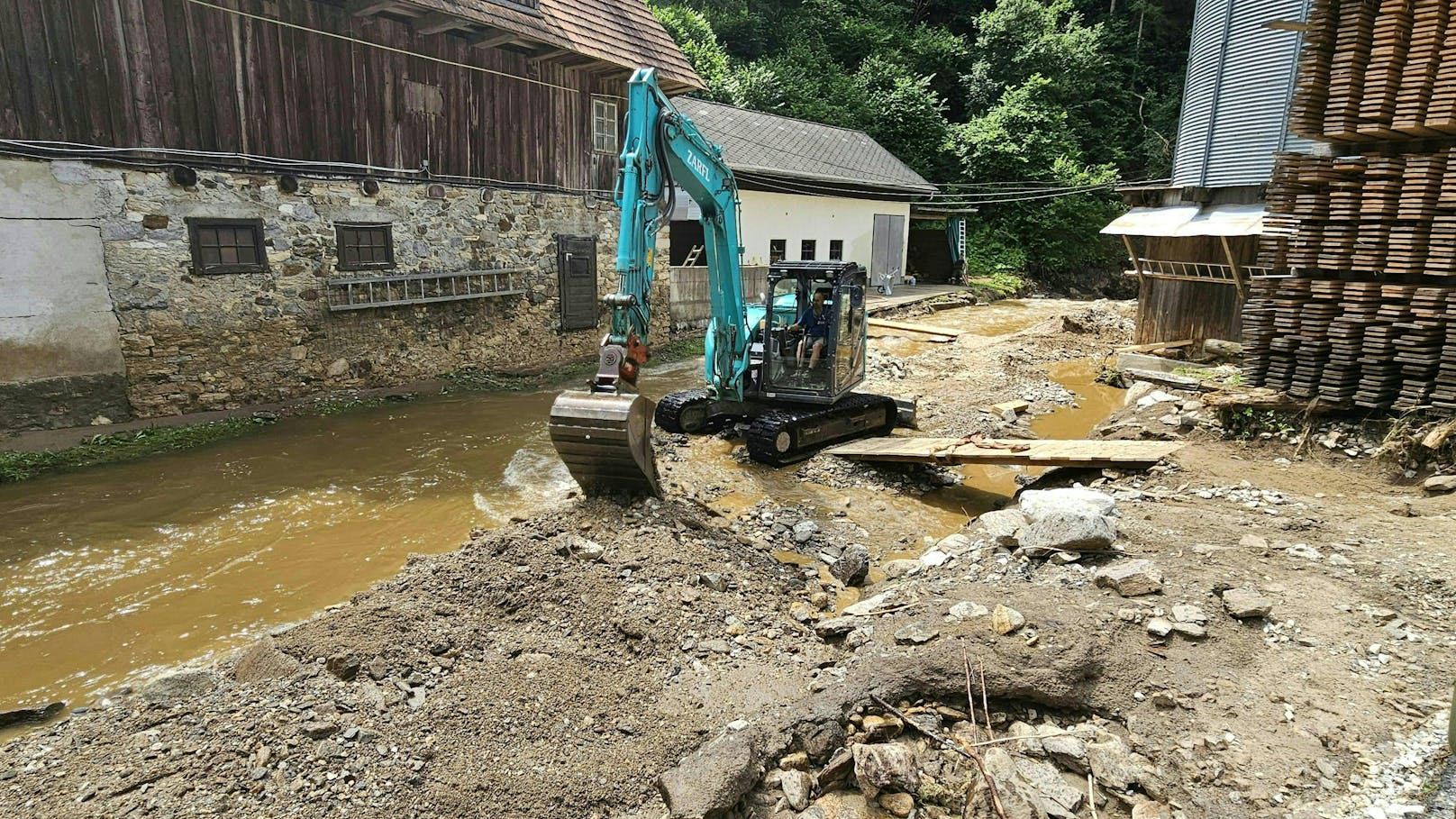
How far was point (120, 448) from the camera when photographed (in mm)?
9359

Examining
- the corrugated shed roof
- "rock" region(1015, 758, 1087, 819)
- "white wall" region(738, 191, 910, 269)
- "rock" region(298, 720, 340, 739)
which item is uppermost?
the corrugated shed roof

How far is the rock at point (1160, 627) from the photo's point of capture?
4707 millimetres

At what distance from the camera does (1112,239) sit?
99.0 ft

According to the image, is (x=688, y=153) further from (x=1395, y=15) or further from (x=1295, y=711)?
(x=1395, y=15)

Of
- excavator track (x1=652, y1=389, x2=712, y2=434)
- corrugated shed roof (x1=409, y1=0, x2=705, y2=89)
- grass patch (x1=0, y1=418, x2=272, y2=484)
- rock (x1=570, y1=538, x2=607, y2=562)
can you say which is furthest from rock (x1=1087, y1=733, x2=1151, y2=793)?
corrugated shed roof (x1=409, y1=0, x2=705, y2=89)

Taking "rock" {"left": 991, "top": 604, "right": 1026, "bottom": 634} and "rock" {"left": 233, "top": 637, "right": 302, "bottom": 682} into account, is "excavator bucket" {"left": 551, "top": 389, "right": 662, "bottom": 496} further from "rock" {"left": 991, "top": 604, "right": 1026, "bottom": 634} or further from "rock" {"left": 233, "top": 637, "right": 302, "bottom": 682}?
"rock" {"left": 991, "top": 604, "right": 1026, "bottom": 634}

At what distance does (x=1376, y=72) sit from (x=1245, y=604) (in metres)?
6.84

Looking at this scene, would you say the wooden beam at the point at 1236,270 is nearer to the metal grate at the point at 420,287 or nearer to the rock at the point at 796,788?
the rock at the point at 796,788

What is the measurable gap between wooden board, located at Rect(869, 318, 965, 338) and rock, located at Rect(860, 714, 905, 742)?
52.7 feet

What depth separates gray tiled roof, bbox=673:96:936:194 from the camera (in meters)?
21.1

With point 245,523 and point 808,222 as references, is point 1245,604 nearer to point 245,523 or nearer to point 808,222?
point 245,523

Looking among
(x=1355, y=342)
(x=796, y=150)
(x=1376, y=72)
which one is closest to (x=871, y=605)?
(x=1355, y=342)

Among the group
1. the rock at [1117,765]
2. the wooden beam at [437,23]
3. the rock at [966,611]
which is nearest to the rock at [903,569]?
the rock at [966,611]

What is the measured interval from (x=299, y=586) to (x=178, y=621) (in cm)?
85
